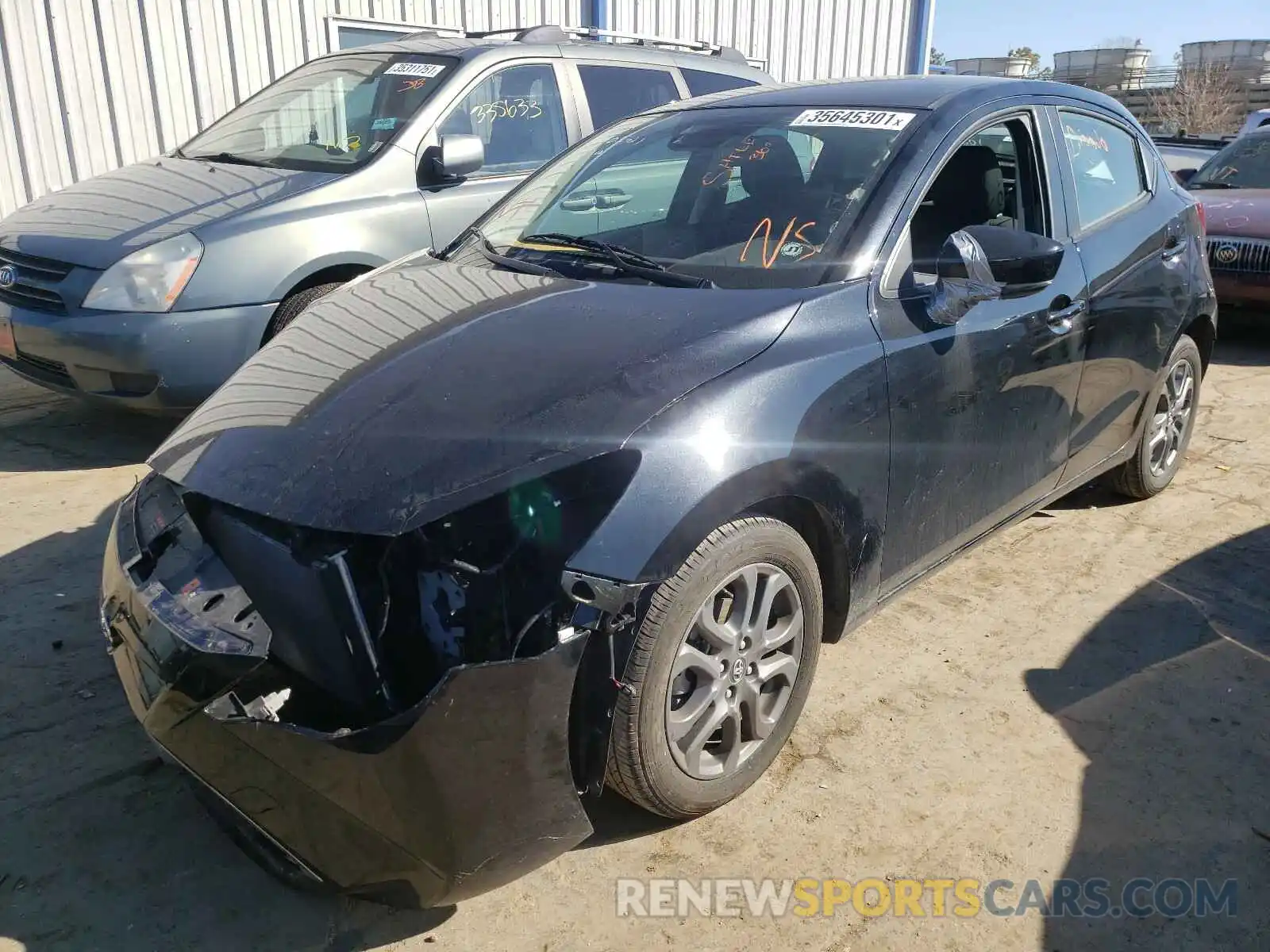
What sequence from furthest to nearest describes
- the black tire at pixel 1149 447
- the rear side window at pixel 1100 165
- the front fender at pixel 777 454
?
1. the black tire at pixel 1149 447
2. the rear side window at pixel 1100 165
3. the front fender at pixel 777 454

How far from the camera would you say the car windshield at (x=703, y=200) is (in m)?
2.93

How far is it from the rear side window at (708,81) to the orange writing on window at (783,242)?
3661 millimetres

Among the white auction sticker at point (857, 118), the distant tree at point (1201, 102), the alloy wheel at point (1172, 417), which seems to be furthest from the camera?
the distant tree at point (1201, 102)

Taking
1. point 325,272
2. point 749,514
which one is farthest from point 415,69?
point 749,514

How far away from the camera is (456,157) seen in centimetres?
500

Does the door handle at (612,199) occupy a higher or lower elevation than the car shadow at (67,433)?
higher

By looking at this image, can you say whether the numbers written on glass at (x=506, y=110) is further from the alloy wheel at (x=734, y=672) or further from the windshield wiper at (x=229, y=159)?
the alloy wheel at (x=734, y=672)

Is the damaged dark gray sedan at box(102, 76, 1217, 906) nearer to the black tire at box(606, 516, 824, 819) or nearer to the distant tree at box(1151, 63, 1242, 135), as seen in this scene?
the black tire at box(606, 516, 824, 819)

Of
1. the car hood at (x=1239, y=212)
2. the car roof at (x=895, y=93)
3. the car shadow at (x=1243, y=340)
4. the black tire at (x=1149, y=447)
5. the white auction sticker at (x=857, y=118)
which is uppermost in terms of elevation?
the car roof at (x=895, y=93)

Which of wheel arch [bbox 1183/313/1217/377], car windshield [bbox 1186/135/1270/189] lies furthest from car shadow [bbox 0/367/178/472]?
car windshield [bbox 1186/135/1270/189]

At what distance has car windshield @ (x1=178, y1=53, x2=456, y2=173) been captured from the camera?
17.4 feet

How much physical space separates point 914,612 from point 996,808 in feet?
3.46

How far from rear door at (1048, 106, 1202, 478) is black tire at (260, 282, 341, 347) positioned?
3.16 meters

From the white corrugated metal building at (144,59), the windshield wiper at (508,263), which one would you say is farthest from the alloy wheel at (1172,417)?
the white corrugated metal building at (144,59)
